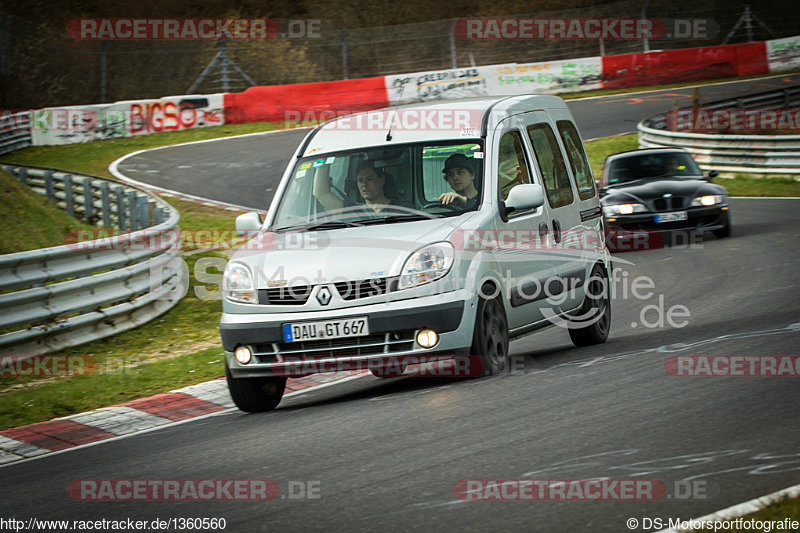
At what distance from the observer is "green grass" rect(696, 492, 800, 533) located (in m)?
3.85

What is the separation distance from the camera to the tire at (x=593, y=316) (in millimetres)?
9141

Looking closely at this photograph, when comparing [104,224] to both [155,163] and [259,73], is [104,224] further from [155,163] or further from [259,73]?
[259,73]

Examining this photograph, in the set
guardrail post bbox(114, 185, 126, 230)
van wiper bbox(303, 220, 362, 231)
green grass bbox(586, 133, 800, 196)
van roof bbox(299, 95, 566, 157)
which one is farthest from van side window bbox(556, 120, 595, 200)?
green grass bbox(586, 133, 800, 196)

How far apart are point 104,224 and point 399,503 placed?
15051mm

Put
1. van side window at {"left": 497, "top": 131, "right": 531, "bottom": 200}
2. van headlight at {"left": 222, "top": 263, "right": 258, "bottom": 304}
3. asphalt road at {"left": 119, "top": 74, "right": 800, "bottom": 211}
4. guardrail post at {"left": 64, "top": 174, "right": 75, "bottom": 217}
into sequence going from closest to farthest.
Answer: van headlight at {"left": 222, "top": 263, "right": 258, "bottom": 304} → van side window at {"left": 497, "top": 131, "right": 531, "bottom": 200} → guardrail post at {"left": 64, "top": 174, "right": 75, "bottom": 217} → asphalt road at {"left": 119, "top": 74, "right": 800, "bottom": 211}

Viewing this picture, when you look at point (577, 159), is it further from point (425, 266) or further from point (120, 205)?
point (120, 205)

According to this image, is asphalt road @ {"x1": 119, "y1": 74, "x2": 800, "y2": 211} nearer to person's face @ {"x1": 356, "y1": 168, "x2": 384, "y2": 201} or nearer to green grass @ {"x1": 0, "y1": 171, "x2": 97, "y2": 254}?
green grass @ {"x1": 0, "y1": 171, "x2": 97, "y2": 254}

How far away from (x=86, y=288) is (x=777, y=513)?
831 cm

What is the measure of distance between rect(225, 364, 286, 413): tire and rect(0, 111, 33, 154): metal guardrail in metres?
24.0

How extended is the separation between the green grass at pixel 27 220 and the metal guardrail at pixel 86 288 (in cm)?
143

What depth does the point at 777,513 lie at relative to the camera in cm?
398

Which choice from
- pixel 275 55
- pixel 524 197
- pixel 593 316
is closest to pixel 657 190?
pixel 593 316

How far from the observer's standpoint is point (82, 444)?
7.02m

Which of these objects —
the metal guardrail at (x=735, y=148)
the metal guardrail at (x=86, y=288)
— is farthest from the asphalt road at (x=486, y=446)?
the metal guardrail at (x=735, y=148)
